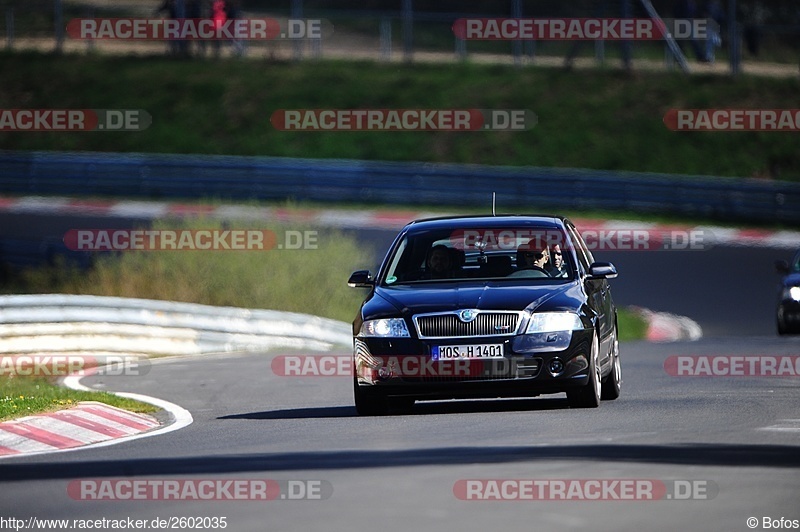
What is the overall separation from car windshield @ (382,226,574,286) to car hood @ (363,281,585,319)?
292mm

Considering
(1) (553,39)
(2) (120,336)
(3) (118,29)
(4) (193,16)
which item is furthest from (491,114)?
(2) (120,336)

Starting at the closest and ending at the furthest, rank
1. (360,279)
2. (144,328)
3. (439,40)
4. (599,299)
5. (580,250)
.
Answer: (360,279)
(599,299)
(580,250)
(144,328)
(439,40)

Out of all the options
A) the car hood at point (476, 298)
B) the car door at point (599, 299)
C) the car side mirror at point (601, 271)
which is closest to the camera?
the car hood at point (476, 298)

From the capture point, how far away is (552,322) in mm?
12398

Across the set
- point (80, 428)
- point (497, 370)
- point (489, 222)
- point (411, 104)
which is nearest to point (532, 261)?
point (489, 222)

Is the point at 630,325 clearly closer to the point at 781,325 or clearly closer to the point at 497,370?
the point at 781,325

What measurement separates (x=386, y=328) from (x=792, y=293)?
11.2 meters

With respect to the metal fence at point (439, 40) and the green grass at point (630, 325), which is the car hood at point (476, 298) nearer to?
the green grass at point (630, 325)

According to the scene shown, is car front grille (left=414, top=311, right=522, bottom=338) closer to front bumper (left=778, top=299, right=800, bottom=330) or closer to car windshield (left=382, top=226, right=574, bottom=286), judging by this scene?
car windshield (left=382, top=226, right=574, bottom=286)

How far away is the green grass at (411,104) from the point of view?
4288cm

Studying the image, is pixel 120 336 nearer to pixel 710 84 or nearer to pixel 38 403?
pixel 38 403

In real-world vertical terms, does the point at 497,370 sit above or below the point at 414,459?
above

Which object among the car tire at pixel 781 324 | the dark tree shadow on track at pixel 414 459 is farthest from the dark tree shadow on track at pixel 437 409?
the car tire at pixel 781 324

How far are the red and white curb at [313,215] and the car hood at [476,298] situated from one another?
1633 centimetres
